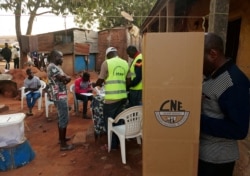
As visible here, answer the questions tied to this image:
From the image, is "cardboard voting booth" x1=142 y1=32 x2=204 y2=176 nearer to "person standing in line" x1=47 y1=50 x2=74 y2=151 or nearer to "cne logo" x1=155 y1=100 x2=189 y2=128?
"cne logo" x1=155 y1=100 x2=189 y2=128

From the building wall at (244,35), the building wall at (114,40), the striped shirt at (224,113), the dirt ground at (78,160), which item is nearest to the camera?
the striped shirt at (224,113)

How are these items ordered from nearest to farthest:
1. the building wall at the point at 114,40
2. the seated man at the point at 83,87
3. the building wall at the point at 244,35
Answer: the building wall at the point at 244,35 < the seated man at the point at 83,87 < the building wall at the point at 114,40

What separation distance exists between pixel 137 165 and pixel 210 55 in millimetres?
2724

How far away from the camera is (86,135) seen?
5.25 m

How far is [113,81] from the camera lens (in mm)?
4004

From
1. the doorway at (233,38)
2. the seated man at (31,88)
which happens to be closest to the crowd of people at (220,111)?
the doorway at (233,38)

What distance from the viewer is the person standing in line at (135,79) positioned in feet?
14.4

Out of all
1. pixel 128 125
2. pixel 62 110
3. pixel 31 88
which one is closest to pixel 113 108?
pixel 128 125

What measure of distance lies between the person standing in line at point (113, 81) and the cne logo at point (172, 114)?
2404mm

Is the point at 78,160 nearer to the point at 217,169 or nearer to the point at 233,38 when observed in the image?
the point at 217,169

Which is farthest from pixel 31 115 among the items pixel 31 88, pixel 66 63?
pixel 66 63

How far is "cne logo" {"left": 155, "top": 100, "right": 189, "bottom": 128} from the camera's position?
5.35 ft

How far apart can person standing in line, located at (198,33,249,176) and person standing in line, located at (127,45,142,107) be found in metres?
2.71

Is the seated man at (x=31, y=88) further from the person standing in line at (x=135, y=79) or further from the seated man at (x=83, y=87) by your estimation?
the person standing in line at (x=135, y=79)
